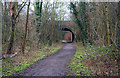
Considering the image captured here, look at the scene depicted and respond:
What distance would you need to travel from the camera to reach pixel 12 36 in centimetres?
1058

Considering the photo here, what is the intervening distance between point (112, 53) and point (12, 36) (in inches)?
308

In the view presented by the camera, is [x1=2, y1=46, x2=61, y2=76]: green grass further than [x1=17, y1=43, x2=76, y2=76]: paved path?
Yes

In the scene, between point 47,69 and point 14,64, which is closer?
point 47,69

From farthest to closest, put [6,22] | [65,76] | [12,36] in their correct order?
[6,22], [12,36], [65,76]

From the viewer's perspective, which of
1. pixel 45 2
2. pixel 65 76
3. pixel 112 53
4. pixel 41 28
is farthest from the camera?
pixel 45 2

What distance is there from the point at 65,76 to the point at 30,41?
25.2 feet

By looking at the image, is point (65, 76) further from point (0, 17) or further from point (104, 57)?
point (0, 17)

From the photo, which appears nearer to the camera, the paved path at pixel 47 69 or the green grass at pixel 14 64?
the paved path at pixel 47 69

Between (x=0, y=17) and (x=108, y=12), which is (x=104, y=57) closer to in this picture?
(x=108, y=12)

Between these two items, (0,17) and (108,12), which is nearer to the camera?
(108,12)

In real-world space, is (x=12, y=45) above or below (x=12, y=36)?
below

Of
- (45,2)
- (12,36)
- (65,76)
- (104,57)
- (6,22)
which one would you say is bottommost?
(65,76)

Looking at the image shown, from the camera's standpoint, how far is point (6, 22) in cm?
1234

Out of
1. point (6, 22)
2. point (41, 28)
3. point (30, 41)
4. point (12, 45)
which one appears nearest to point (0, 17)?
point (6, 22)
